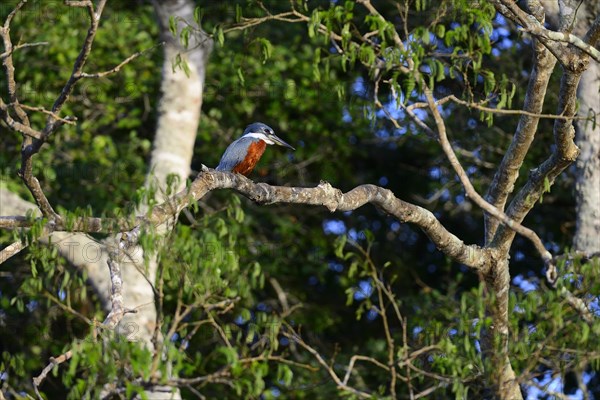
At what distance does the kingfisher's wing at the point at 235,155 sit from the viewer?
7.43 metres

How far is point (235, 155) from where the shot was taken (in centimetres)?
750

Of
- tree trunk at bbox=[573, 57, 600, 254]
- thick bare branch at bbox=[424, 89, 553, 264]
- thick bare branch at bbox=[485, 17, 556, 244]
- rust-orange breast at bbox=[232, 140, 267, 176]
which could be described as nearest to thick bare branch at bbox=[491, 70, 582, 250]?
thick bare branch at bbox=[485, 17, 556, 244]

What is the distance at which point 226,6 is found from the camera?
35.9 feet

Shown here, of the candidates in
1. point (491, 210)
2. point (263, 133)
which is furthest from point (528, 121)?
point (263, 133)

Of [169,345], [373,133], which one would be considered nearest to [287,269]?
[373,133]

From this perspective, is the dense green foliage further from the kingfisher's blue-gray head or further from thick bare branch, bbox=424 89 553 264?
thick bare branch, bbox=424 89 553 264

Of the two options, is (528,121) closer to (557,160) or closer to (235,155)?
(557,160)

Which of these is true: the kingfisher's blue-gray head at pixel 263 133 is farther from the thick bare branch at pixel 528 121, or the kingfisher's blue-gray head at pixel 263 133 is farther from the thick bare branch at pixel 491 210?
the thick bare branch at pixel 491 210

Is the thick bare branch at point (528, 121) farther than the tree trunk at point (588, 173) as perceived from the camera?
No

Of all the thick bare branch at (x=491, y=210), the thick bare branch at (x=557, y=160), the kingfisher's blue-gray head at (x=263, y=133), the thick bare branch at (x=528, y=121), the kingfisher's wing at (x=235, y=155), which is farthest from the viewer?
the kingfisher's blue-gray head at (x=263, y=133)

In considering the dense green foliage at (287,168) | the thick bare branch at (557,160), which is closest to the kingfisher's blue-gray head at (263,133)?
the dense green foliage at (287,168)

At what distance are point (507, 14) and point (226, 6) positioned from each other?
6.06 m

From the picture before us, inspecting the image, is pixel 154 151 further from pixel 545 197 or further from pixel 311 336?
pixel 545 197

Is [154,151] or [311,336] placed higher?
[154,151]
